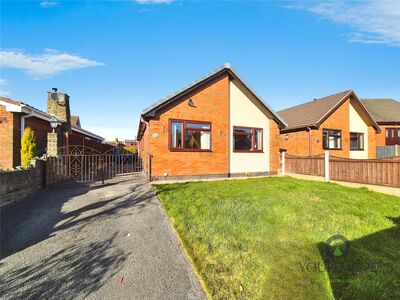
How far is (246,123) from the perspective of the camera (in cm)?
1428

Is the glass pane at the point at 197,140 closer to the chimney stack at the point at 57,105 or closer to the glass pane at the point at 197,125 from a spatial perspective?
the glass pane at the point at 197,125

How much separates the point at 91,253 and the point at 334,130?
20.7m

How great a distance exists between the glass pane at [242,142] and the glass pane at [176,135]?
3547 mm

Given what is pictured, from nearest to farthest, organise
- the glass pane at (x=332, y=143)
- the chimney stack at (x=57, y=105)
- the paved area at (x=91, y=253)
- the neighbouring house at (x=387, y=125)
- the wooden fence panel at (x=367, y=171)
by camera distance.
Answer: the paved area at (x=91, y=253)
the wooden fence panel at (x=367, y=171)
the chimney stack at (x=57, y=105)
the glass pane at (x=332, y=143)
the neighbouring house at (x=387, y=125)

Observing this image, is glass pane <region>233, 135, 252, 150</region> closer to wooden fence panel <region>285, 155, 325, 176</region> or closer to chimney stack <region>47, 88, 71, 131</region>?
wooden fence panel <region>285, 155, 325, 176</region>

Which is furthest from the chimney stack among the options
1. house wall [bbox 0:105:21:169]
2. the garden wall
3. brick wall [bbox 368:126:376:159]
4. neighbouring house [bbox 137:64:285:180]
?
brick wall [bbox 368:126:376:159]

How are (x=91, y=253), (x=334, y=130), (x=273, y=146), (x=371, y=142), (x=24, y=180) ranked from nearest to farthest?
1. (x=91, y=253)
2. (x=24, y=180)
3. (x=273, y=146)
4. (x=334, y=130)
5. (x=371, y=142)

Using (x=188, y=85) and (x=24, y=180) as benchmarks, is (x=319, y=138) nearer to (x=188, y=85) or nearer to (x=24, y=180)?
(x=188, y=85)

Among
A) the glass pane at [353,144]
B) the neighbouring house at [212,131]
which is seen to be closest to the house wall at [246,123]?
the neighbouring house at [212,131]

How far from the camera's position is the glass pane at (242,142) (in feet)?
45.9

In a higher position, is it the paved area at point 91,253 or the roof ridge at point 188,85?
the roof ridge at point 188,85

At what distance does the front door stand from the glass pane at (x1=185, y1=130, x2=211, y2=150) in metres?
29.2

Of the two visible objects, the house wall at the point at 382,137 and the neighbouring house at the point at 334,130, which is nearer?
the neighbouring house at the point at 334,130

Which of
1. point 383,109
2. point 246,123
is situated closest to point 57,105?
point 246,123
